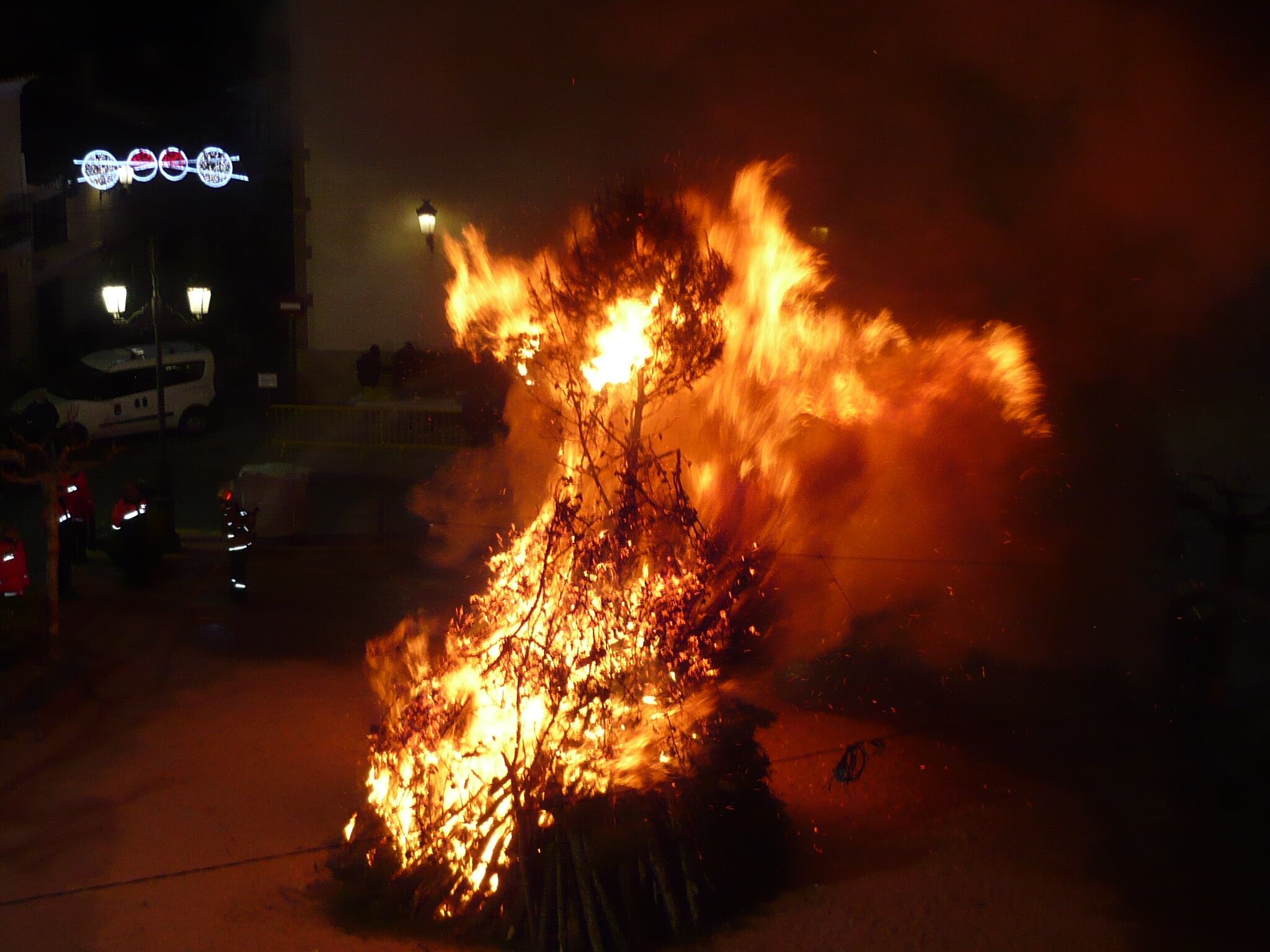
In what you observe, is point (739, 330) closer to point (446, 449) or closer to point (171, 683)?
point (171, 683)

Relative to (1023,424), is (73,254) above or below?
above

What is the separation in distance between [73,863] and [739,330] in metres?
4.84

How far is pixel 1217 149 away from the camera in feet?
36.0

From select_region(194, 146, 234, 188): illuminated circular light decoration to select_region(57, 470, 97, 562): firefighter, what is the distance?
13961 millimetres

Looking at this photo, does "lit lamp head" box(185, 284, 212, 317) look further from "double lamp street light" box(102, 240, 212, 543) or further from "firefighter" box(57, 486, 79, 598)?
"firefighter" box(57, 486, 79, 598)

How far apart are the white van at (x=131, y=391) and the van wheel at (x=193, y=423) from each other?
0.04 feet

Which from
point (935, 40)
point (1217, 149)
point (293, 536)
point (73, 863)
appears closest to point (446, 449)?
point (293, 536)

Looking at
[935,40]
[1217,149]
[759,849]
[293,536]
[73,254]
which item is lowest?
[759,849]

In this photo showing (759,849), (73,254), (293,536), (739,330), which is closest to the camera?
(759,849)

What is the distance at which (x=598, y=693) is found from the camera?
5387mm

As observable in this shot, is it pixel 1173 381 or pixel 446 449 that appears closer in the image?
pixel 1173 381

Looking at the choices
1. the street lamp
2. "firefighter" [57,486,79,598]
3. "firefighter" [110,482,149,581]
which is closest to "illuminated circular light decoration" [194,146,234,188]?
the street lamp

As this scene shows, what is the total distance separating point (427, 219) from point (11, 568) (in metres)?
9.08

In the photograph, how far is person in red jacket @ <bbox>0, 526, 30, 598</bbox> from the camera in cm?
932
